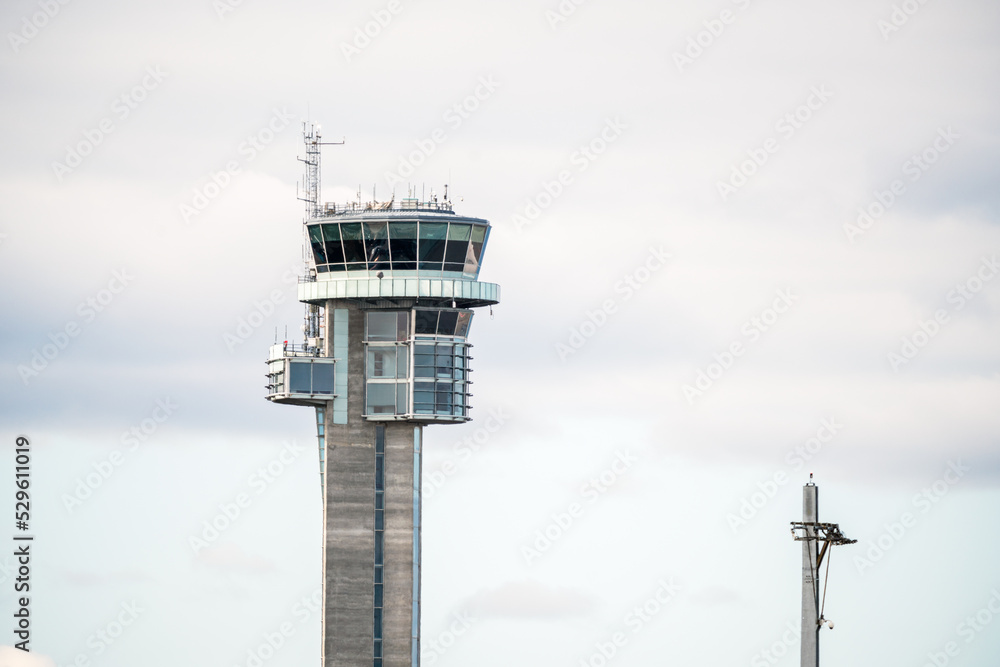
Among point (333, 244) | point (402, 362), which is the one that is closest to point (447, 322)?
point (402, 362)

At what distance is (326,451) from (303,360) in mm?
6687

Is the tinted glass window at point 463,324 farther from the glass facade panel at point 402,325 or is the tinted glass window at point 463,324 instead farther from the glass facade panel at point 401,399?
the glass facade panel at point 401,399

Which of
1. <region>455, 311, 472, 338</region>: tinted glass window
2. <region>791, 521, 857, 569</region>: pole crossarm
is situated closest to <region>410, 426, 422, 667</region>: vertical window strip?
<region>455, 311, 472, 338</region>: tinted glass window

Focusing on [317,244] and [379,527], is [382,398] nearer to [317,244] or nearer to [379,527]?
[379,527]

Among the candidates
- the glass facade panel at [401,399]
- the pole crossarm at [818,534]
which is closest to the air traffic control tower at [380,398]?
the glass facade panel at [401,399]

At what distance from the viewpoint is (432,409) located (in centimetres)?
14788

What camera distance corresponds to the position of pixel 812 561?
86.8 m

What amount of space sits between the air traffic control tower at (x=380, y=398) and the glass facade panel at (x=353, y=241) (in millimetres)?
71

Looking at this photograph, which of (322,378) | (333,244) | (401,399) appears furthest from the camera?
(333,244)

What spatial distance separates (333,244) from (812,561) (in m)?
69.7

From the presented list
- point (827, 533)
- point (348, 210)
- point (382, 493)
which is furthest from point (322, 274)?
point (827, 533)

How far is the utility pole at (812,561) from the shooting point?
8575cm

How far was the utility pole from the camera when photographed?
85.8 metres

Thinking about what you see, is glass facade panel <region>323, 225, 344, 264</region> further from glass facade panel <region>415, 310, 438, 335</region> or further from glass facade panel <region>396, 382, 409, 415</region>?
glass facade panel <region>396, 382, 409, 415</region>
